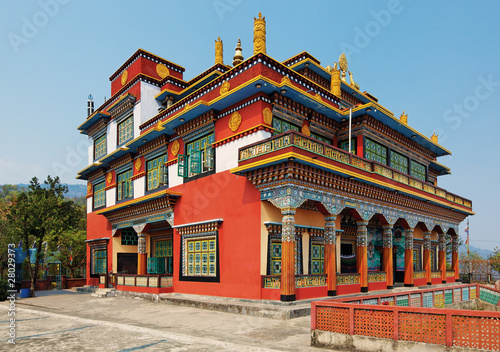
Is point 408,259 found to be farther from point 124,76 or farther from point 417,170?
point 124,76

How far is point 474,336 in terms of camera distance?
7066 millimetres

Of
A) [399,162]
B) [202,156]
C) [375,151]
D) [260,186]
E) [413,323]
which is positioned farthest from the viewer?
[399,162]

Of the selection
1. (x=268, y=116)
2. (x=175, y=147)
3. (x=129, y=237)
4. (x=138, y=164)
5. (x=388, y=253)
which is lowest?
(x=388, y=253)

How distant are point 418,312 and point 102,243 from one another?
881 inches

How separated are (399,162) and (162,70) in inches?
614

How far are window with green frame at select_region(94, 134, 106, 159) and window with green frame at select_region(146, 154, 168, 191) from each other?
22.3ft

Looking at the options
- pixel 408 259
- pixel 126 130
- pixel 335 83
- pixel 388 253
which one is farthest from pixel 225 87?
pixel 408 259

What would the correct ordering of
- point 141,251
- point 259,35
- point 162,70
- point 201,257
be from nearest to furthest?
point 259,35 < point 201,257 < point 141,251 < point 162,70

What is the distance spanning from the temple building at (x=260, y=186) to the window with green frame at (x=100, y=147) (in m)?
0.20

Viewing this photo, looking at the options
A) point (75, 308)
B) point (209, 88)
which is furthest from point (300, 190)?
point (75, 308)

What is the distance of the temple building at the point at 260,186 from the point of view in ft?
47.0

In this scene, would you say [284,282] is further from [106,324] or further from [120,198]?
[120,198]

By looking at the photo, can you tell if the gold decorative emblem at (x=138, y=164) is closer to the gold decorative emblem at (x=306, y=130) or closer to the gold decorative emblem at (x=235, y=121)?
the gold decorative emblem at (x=235, y=121)

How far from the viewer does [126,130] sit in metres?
24.7
